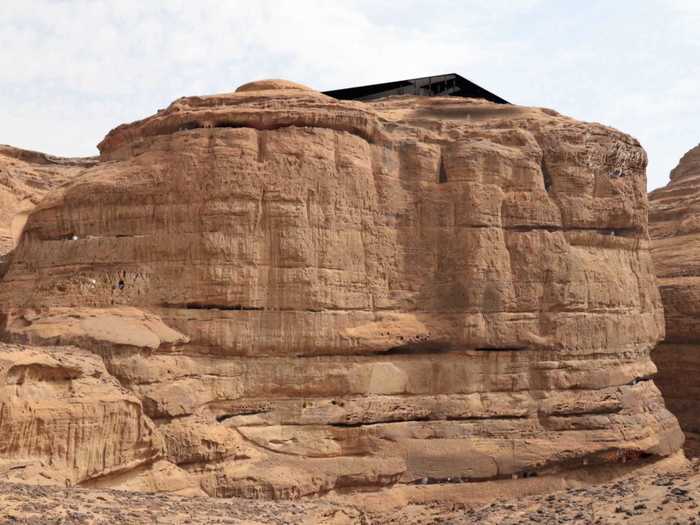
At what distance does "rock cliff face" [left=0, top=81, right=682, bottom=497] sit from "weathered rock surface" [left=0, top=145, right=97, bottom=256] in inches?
408

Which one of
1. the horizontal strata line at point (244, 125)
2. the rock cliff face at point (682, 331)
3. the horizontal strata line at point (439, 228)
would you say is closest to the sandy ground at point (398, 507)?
the horizontal strata line at point (439, 228)

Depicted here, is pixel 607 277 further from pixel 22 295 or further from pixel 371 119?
pixel 22 295

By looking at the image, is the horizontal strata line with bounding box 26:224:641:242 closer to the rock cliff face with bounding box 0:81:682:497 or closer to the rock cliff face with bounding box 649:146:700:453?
the rock cliff face with bounding box 0:81:682:497

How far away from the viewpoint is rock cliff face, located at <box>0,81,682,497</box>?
1898 centimetres

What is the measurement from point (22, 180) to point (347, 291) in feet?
68.1

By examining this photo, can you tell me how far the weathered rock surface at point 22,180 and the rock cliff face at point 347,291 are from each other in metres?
10.4

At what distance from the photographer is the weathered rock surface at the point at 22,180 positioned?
32406 mm

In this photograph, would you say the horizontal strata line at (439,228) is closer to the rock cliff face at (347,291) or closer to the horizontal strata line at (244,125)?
the rock cliff face at (347,291)

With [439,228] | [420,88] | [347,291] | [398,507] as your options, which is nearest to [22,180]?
[420,88]

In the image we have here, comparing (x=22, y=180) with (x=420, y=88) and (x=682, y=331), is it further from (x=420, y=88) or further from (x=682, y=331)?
(x=682, y=331)

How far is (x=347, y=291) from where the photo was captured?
2056 cm

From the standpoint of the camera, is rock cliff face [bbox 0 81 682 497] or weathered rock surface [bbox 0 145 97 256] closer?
rock cliff face [bbox 0 81 682 497]

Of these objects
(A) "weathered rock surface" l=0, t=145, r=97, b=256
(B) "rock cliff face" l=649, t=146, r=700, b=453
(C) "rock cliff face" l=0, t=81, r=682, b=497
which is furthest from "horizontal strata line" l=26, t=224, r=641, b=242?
(A) "weathered rock surface" l=0, t=145, r=97, b=256

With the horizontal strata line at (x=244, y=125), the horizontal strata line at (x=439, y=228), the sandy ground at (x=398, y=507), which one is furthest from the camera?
the horizontal strata line at (x=244, y=125)
